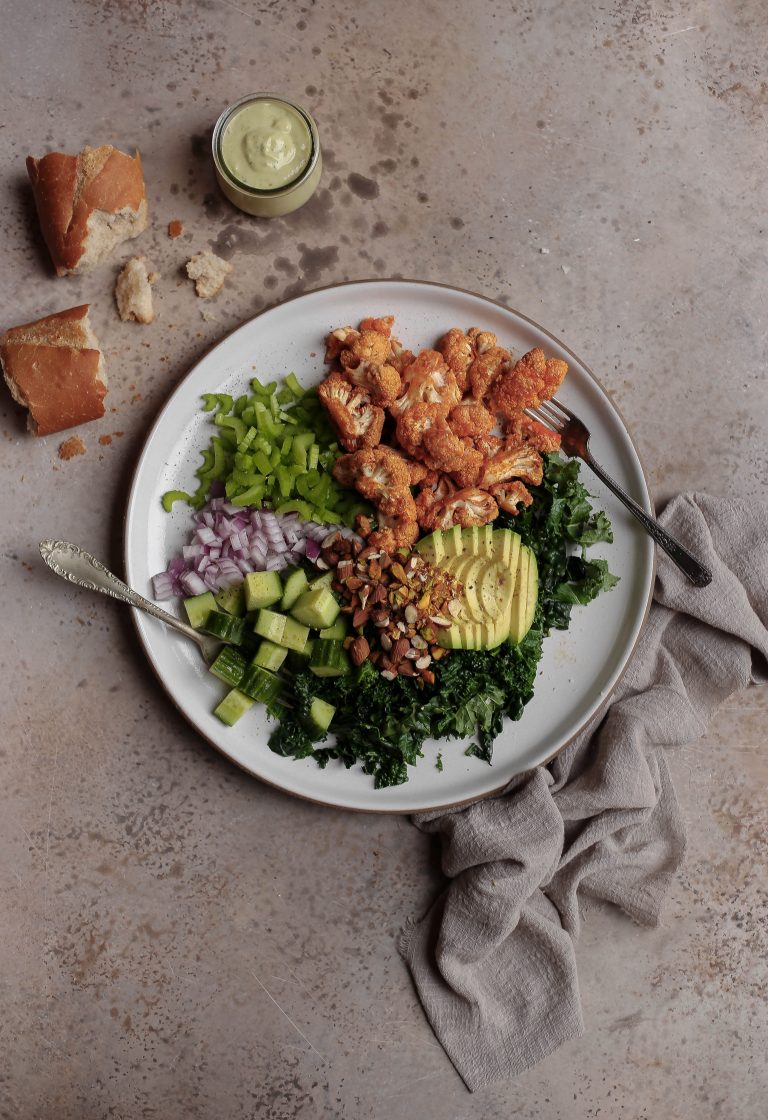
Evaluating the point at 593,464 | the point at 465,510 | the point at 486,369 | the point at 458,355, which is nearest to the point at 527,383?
the point at 486,369

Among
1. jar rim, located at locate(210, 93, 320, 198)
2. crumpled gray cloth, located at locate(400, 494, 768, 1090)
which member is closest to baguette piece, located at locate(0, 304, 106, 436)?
jar rim, located at locate(210, 93, 320, 198)

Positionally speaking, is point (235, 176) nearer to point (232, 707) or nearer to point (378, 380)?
point (378, 380)

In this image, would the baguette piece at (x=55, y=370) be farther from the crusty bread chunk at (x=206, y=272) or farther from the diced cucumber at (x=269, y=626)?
the diced cucumber at (x=269, y=626)

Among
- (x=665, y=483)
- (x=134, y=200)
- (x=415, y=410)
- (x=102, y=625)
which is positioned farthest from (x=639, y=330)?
(x=102, y=625)

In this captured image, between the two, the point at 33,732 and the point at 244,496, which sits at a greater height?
the point at 244,496

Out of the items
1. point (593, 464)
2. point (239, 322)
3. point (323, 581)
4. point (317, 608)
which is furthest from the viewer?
point (239, 322)

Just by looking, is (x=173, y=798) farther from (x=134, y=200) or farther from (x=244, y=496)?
(x=134, y=200)
